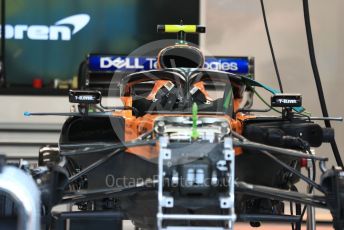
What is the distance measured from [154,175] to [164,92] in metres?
1.22

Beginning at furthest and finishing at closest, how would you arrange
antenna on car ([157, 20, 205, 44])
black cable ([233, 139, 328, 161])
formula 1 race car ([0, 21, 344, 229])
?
antenna on car ([157, 20, 205, 44]) < black cable ([233, 139, 328, 161]) < formula 1 race car ([0, 21, 344, 229])

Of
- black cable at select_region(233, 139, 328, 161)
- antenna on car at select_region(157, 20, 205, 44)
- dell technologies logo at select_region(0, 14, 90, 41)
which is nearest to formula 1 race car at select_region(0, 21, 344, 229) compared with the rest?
black cable at select_region(233, 139, 328, 161)

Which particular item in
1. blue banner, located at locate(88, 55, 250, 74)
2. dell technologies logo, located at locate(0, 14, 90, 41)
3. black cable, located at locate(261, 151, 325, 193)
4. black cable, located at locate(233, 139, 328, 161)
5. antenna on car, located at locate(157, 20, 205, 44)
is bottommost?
black cable, located at locate(261, 151, 325, 193)

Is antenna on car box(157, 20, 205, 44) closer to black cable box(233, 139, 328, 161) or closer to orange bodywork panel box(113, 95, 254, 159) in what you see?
orange bodywork panel box(113, 95, 254, 159)

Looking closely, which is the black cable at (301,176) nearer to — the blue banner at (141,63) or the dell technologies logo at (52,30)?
the blue banner at (141,63)

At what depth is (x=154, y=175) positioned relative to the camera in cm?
498

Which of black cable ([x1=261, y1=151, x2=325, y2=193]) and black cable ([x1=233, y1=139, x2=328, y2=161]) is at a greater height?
black cable ([x1=233, y1=139, x2=328, y2=161])

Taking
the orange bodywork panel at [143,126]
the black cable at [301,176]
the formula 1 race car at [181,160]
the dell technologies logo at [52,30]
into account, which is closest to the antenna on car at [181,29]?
the formula 1 race car at [181,160]

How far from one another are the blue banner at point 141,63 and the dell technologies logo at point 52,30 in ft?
4.74

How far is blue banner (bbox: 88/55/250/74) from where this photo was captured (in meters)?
8.70

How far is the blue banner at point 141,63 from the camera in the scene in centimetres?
870

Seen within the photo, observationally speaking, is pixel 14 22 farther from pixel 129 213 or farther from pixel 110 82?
pixel 129 213

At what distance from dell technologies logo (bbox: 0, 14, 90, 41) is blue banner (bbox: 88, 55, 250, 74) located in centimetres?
145

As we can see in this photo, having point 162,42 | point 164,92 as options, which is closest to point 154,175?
point 164,92
